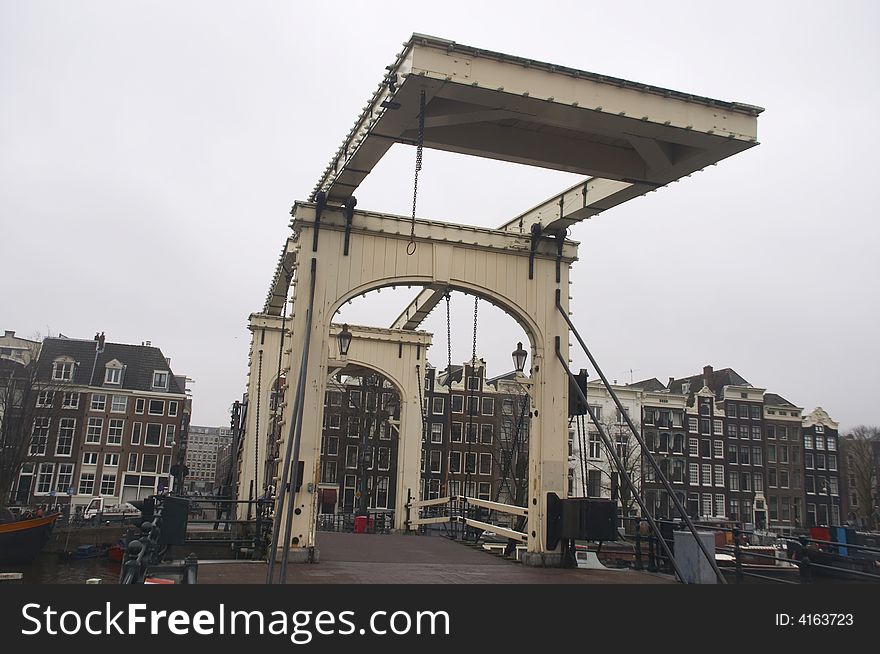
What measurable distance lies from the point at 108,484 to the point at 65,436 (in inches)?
182

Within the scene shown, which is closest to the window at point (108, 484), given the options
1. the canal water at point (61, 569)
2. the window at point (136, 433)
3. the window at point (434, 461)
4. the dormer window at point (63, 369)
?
the window at point (136, 433)

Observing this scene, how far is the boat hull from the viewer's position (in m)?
34.0

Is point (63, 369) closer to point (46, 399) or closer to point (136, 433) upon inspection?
point (136, 433)

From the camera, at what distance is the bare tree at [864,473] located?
55562mm

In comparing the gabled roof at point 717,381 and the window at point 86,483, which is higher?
the gabled roof at point 717,381

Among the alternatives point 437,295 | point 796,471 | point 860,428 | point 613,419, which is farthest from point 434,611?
point 860,428

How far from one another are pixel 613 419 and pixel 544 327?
4427 cm

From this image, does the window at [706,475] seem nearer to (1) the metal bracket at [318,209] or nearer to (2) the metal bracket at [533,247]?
(2) the metal bracket at [533,247]

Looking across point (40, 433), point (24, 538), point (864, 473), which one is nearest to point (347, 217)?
point (24, 538)

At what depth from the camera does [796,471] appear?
59.8 metres

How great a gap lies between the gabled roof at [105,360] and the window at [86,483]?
6.60 meters

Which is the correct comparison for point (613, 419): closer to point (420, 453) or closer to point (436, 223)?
point (420, 453)

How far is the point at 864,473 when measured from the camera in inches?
2245

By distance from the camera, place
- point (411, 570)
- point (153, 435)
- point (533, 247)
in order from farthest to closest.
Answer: point (153, 435) → point (533, 247) → point (411, 570)
